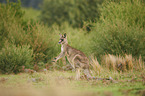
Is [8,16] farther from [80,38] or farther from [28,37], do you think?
[80,38]

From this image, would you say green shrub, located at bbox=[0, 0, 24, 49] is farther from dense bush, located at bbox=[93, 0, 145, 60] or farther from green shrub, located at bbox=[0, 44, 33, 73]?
dense bush, located at bbox=[93, 0, 145, 60]

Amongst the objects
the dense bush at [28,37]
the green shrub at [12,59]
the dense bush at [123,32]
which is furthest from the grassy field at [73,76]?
the green shrub at [12,59]

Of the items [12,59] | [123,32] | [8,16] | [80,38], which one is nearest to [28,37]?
[8,16]

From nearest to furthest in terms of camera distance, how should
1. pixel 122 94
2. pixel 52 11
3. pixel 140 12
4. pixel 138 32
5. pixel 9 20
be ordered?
pixel 122 94
pixel 138 32
pixel 140 12
pixel 9 20
pixel 52 11

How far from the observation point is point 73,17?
40.0m

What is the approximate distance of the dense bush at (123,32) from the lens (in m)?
14.1

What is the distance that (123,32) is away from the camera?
1426cm

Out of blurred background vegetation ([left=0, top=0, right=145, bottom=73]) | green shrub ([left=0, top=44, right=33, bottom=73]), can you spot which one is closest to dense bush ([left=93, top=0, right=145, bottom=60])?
blurred background vegetation ([left=0, top=0, right=145, bottom=73])

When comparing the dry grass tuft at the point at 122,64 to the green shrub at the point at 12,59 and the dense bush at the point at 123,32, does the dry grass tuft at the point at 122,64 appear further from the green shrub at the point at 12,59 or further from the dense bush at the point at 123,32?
the green shrub at the point at 12,59

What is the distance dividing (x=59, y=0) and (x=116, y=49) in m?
40.6

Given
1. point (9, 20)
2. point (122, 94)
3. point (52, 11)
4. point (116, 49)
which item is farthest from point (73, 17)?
point (122, 94)

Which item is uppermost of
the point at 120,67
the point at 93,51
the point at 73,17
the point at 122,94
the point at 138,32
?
the point at 73,17

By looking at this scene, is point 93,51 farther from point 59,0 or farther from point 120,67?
point 59,0

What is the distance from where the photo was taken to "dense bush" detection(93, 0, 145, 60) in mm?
14141
